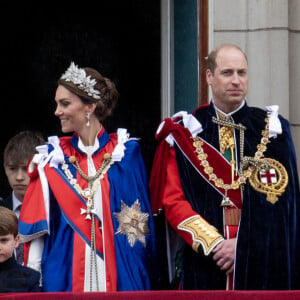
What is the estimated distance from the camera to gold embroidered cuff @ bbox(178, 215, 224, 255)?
7543 mm

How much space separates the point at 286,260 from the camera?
7.61 m

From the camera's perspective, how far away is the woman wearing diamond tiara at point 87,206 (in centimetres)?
769

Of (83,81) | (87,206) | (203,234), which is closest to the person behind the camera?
(203,234)

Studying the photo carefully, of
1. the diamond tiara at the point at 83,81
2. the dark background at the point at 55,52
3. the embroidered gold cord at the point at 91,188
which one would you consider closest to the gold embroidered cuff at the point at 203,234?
the embroidered gold cord at the point at 91,188

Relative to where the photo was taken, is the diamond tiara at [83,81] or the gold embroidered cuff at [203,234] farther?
the diamond tiara at [83,81]

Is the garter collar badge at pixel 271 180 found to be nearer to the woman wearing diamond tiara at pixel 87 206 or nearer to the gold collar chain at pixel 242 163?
the gold collar chain at pixel 242 163

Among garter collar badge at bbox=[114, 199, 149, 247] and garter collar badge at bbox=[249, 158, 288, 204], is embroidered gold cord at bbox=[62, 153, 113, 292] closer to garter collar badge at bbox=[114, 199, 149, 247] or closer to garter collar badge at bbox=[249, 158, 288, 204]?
garter collar badge at bbox=[114, 199, 149, 247]

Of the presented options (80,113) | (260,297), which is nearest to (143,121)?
(80,113)

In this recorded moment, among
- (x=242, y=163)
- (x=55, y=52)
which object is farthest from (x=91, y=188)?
(x=55, y=52)

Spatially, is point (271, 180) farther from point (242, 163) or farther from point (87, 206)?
point (87, 206)

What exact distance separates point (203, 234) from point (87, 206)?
678 mm

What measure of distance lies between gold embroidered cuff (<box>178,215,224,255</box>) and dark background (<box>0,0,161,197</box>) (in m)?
3.45

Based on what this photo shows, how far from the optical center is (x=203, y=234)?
297 inches

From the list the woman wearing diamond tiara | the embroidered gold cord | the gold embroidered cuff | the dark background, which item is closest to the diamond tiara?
the woman wearing diamond tiara
